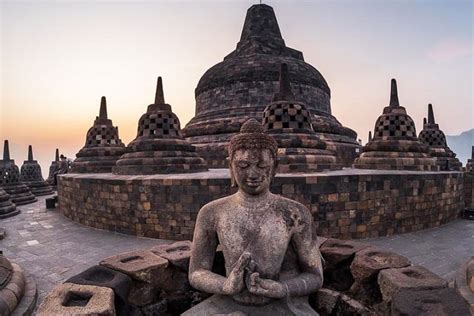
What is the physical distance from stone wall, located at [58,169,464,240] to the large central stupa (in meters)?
6.53

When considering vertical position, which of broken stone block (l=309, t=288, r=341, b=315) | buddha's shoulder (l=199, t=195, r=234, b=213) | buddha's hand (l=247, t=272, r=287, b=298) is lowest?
broken stone block (l=309, t=288, r=341, b=315)

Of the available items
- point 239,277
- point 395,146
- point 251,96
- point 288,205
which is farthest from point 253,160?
point 251,96

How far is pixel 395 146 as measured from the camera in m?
12.0

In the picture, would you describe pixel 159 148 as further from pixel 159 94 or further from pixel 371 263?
pixel 371 263

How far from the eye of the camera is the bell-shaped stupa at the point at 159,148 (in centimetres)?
1043

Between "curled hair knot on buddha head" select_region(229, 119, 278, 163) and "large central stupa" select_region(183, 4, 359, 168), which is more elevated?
"large central stupa" select_region(183, 4, 359, 168)

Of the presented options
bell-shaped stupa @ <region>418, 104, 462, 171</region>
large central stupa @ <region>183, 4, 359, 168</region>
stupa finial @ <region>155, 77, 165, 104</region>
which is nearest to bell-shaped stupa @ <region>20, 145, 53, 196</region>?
large central stupa @ <region>183, 4, 359, 168</region>

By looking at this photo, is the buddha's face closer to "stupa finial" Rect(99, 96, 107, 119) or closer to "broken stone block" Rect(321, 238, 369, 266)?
"broken stone block" Rect(321, 238, 369, 266)

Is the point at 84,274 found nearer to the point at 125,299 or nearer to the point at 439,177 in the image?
the point at 125,299

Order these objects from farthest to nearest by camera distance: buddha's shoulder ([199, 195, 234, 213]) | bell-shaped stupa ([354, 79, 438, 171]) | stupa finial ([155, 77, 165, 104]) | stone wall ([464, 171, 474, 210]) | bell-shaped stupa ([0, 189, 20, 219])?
stone wall ([464, 171, 474, 210]) < stupa finial ([155, 77, 165, 104]) < bell-shaped stupa ([354, 79, 438, 171]) < bell-shaped stupa ([0, 189, 20, 219]) < buddha's shoulder ([199, 195, 234, 213])

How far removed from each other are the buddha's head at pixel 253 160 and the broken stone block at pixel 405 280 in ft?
3.97

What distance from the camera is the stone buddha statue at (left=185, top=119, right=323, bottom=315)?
2121mm

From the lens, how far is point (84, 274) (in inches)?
101

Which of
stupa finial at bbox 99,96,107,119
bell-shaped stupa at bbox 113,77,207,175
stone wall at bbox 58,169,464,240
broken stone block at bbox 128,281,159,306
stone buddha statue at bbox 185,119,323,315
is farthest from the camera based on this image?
stupa finial at bbox 99,96,107,119
